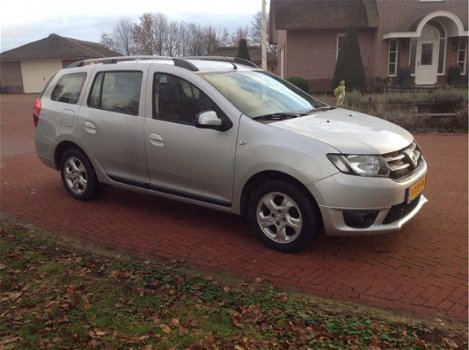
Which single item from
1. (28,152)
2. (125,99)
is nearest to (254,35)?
(28,152)

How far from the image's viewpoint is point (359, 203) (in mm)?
4051

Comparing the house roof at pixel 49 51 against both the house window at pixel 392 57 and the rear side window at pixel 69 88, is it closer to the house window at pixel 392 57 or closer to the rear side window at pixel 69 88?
the house window at pixel 392 57

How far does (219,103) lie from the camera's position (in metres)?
4.68

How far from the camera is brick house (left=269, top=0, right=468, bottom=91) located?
24.1 metres

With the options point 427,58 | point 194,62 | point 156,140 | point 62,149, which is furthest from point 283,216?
point 427,58

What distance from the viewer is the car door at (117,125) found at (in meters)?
5.33

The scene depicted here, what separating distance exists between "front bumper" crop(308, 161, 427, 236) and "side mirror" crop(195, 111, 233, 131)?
106 centimetres

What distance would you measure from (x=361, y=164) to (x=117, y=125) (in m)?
2.89

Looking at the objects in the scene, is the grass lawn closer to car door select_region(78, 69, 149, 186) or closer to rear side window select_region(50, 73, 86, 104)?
car door select_region(78, 69, 149, 186)

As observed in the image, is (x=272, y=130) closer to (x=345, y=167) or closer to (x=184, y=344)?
(x=345, y=167)

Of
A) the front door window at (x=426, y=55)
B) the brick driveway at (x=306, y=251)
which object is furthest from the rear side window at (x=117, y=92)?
the front door window at (x=426, y=55)

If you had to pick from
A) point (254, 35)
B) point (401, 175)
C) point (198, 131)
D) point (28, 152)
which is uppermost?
point (254, 35)

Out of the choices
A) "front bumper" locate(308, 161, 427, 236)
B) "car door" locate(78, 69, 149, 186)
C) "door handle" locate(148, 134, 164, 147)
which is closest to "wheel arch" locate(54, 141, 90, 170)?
"car door" locate(78, 69, 149, 186)

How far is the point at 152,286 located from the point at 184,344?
2.97 ft
